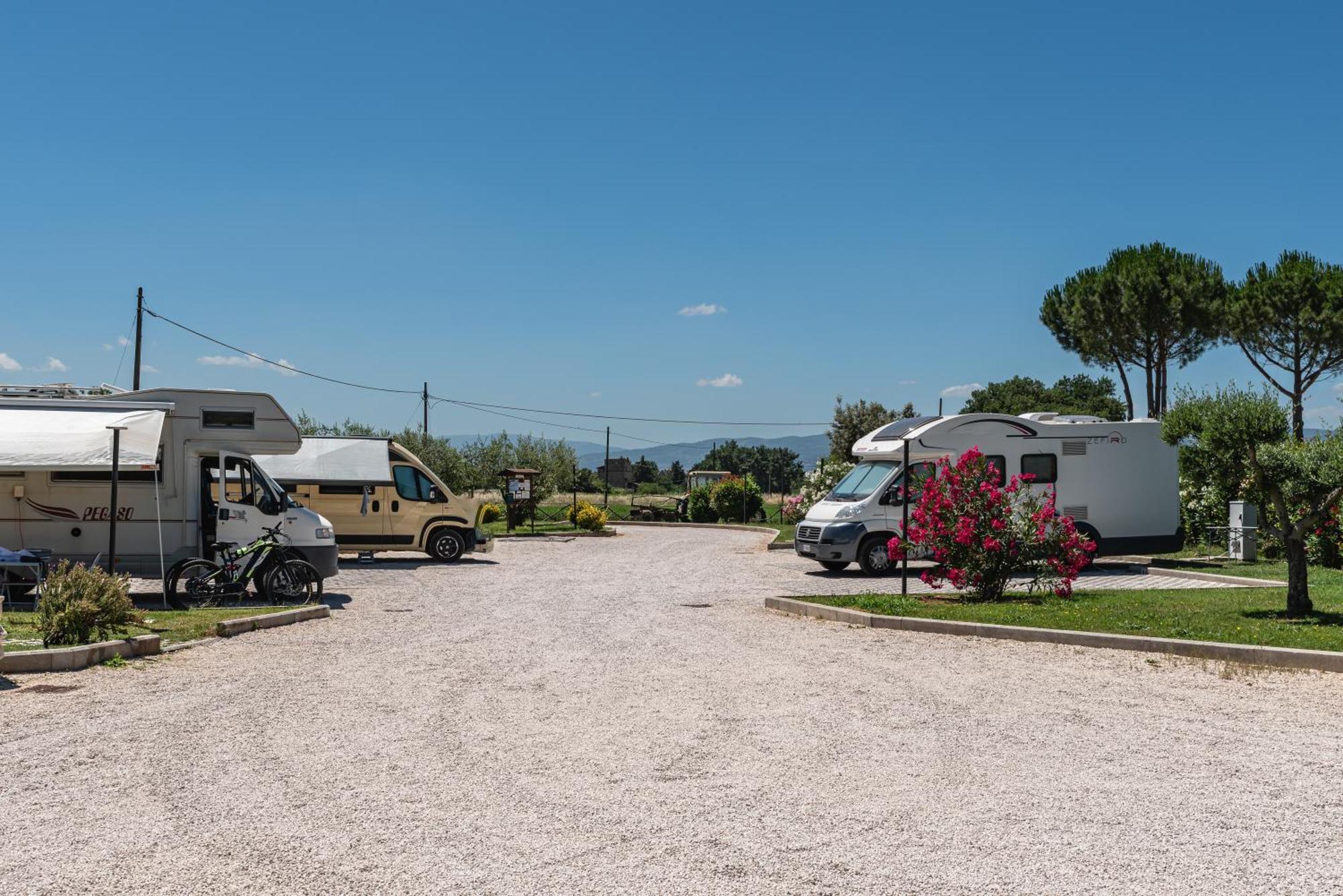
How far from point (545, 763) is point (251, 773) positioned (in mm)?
1543

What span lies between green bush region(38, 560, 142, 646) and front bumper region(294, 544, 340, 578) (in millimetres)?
4931

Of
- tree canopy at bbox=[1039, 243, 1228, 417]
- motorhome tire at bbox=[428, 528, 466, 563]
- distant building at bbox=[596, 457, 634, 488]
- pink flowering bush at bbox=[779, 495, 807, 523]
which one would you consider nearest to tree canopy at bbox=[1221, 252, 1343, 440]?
tree canopy at bbox=[1039, 243, 1228, 417]

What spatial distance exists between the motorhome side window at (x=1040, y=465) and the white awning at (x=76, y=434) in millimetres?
13794

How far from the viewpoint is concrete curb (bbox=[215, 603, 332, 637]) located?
11.8 m

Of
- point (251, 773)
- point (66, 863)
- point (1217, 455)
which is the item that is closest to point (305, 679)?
point (251, 773)

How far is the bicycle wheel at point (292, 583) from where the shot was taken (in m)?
14.3

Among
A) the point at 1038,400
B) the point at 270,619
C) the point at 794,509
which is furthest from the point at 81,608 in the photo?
the point at 1038,400

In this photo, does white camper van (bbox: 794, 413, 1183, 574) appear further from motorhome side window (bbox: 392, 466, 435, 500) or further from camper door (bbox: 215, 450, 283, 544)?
camper door (bbox: 215, 450, 283, 544)

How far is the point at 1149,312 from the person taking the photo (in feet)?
133

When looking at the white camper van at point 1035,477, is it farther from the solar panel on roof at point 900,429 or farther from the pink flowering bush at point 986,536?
the pink flowering bush at point 986,536

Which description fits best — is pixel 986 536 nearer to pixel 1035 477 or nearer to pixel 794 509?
pixel 1035 477

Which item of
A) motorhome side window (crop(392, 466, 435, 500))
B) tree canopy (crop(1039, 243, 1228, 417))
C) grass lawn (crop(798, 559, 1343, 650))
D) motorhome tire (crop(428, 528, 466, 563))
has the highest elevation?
tree canopy (crop(1039, 243, 1228, 417))

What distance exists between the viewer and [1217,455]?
11.9m

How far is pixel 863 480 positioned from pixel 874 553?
4.51 feet
